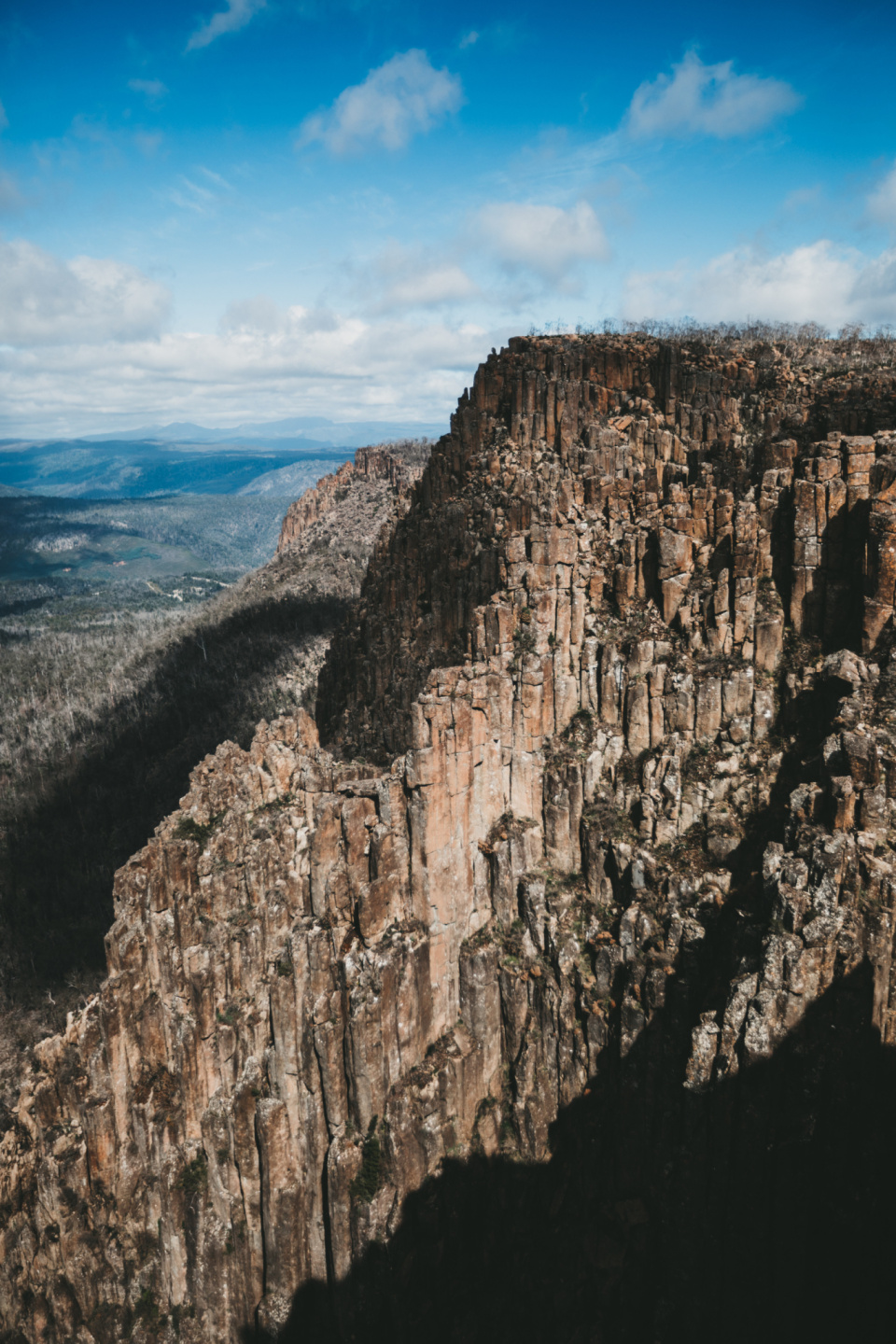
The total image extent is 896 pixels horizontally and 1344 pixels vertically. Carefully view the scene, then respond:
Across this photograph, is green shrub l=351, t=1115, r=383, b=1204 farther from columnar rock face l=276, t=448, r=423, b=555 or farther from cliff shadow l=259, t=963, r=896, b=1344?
columnar rock face l=276, t=448, r=423, b=555

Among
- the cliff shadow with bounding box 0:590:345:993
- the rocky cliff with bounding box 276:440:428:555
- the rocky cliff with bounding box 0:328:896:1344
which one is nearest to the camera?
the rocky cliff with bounding box 0:328:896:1344

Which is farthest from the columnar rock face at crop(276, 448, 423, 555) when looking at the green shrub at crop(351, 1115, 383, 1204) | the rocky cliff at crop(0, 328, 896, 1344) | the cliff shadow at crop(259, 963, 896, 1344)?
the cliff shadow at crop(259, 963, 896, 1344)

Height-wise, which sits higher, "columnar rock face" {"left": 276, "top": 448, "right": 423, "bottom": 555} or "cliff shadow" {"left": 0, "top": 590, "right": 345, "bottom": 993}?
"columnar rock face" {"left": 276, "top": 448, "right": 423, "bottom": 555}

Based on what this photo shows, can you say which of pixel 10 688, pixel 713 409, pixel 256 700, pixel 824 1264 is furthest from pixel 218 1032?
pixel 10 688

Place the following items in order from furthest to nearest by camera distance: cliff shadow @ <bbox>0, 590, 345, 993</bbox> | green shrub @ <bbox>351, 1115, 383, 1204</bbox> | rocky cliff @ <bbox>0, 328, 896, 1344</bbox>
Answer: cliff shadow @ <bbox>0, 590, 345, 993</bbox> → green shrub @ <bbox>351, 1115, 383, 1204</bbox> → rocky cliff @ <bbox>0, 328, 896, 1344</bbox>

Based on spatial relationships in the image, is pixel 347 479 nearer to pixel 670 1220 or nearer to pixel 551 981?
pixel 551 981

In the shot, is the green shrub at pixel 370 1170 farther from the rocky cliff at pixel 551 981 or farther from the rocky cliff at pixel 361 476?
the rocky cliff at pixel 361 476

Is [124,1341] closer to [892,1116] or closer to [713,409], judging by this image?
[892,1116]

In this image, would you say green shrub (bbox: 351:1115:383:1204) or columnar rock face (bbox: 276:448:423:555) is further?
columnar rock face (bbox: 276:448:423:555)
